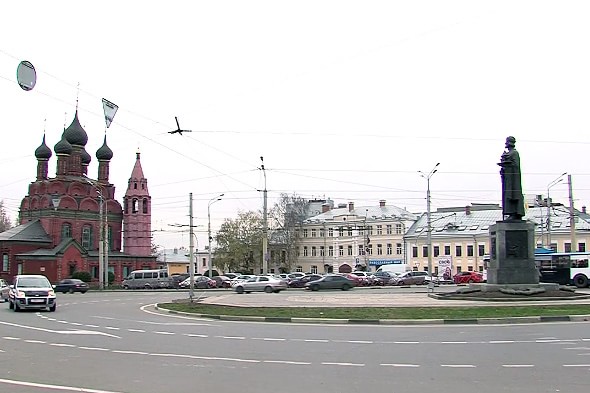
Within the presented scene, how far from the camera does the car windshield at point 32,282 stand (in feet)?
94.3

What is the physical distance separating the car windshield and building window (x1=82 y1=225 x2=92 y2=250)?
58.2m

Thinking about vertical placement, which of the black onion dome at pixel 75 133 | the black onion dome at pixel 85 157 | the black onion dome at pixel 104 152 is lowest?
the black onion dome at pixel 85 157

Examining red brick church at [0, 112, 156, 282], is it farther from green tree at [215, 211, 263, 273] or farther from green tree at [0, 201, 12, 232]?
green tree at [0, 201, 12, 232]

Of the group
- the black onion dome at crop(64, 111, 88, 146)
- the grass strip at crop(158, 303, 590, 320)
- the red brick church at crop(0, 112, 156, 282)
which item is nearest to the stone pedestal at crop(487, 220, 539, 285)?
the grass strip at crop(158, 303, 590, 320)

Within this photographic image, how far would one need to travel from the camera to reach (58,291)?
58812 mm

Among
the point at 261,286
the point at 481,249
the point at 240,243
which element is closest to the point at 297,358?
the point at 261,286

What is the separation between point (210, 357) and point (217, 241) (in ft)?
303

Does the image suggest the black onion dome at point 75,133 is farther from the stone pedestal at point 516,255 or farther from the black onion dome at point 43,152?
the stone pedestal at point 516,255

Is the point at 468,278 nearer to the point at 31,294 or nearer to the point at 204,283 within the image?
the point at 204,283

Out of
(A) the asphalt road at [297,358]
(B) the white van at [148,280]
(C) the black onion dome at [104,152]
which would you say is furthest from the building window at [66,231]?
(A) the asphalt road at [297,358]

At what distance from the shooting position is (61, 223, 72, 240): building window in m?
83.8

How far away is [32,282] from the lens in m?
29.1

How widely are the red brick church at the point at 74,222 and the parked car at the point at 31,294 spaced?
1779 inches

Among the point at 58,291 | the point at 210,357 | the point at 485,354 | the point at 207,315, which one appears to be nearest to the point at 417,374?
the point at 485,354
